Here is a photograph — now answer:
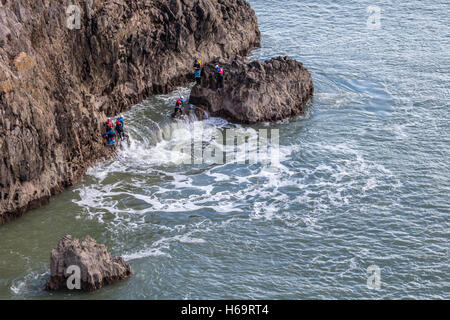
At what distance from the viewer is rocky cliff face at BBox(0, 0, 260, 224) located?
32125 mm

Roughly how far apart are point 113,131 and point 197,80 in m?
10.4

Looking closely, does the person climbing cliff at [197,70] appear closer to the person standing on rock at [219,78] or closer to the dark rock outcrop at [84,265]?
the person standing on rock at [219,78]

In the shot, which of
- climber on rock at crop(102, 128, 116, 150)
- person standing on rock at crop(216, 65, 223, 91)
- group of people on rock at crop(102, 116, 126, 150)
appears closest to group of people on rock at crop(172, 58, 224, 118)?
person standing on rock at crop(216, 65, 223, 91)

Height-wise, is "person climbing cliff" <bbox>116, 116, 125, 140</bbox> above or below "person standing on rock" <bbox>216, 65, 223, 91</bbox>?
below

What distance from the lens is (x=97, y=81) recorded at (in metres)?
40.8

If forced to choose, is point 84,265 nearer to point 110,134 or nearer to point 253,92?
point 110,134

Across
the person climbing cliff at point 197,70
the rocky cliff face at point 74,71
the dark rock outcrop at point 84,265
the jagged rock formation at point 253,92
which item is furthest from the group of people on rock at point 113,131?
the dark rock outcrop at point 84,265

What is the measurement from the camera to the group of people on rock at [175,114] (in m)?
38.2

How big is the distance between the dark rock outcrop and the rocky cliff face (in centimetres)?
676

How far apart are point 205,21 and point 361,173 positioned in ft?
63.7

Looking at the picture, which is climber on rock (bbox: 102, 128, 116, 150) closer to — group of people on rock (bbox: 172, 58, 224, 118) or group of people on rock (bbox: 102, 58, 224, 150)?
group of people on rock (bbox: 102, 58, 224, 150)

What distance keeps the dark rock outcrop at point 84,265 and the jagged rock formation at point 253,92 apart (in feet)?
Answer: 62.8

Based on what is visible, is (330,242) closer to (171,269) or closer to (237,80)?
(171,269)

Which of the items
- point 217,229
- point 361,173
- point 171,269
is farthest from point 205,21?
point 171,269
